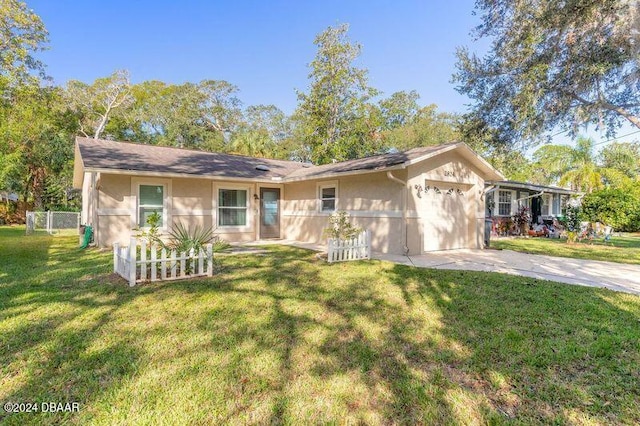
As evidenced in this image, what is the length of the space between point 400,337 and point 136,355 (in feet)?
8.45

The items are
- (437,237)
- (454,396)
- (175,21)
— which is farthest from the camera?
(175,21)

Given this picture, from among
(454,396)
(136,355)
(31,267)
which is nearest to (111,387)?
(136,355)

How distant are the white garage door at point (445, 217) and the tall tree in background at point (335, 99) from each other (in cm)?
1442

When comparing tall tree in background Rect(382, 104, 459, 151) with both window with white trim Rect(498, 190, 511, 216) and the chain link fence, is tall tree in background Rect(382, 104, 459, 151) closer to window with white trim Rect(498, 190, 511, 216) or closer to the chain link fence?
window with white trim Rect(498, 190, 511, 216)

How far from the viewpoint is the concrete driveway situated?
19.1 feet

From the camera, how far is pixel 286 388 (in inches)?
99.1

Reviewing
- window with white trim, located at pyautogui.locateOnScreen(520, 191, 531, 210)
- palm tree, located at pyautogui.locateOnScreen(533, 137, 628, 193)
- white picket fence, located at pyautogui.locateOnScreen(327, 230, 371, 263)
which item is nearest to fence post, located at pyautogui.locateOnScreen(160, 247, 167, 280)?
white picket fence, located at pyautogui.locateOnScreen(327, 230, 371, 263)

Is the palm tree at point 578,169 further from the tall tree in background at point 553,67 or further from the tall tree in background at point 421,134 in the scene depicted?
the tall tree in background at point 553,67

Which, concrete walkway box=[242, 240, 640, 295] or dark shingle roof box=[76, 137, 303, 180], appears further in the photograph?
Result: dark shingle roof box=[76, 137, 303, 180]

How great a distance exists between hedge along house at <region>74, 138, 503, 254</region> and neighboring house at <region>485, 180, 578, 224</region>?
504 cm

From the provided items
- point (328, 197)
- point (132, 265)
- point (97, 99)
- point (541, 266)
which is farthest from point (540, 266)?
point (97, 99)

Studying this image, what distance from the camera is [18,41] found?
576 inches

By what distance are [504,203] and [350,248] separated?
12095 millimetres

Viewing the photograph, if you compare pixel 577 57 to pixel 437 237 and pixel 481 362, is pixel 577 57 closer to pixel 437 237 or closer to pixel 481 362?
pixel 437 237
